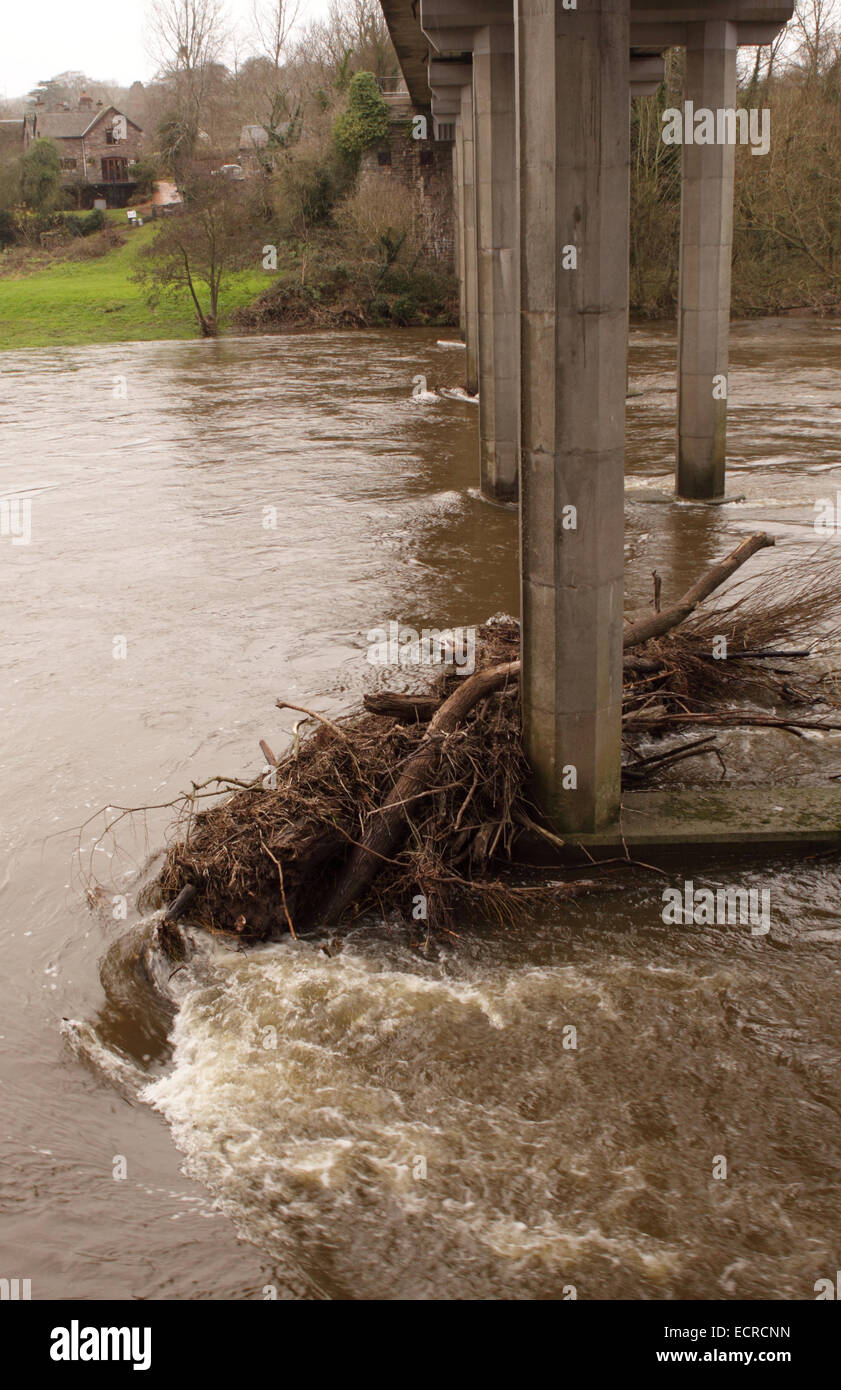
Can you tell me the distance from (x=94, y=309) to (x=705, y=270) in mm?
40592

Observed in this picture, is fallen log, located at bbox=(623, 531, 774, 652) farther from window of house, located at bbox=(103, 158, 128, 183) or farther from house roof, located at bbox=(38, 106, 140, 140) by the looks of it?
house roof, located at bbox=(38, 106, 140, 140)

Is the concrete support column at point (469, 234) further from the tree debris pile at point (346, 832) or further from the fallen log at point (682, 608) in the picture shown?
the tree debris pile at point (346, 832)

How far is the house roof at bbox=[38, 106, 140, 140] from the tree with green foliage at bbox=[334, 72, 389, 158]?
44105 millimetres

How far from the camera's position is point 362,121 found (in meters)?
50.1

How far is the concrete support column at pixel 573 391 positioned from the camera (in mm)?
7016

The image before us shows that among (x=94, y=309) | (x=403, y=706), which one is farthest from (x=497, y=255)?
(x=94, y=309)

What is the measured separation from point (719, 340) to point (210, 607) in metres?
8.00

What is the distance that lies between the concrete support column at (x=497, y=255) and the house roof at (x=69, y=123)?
7975 cm

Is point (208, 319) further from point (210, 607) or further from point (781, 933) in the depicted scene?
point (781, 933)

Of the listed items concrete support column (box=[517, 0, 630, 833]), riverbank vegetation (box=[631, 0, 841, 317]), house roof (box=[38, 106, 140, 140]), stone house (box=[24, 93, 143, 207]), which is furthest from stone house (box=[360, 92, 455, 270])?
house roof (box=[38, 106, 140, 140])

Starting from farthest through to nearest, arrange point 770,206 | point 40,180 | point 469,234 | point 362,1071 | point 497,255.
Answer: point 40,180 → point 770,206 → point 469,234 → point 497,255 → point 362,1071

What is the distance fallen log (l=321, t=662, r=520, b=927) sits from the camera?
7930 mm

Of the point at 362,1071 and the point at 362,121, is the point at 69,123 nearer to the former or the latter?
the point at 362,121

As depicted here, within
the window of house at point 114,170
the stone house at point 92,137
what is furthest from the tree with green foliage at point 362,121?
the window of house at point 114,170
